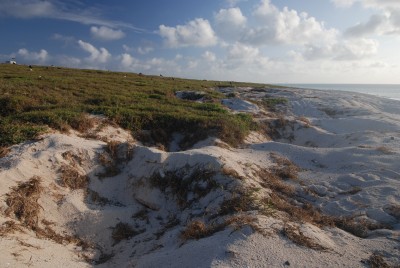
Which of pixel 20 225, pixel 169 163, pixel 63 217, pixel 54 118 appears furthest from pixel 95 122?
pixel 20 225

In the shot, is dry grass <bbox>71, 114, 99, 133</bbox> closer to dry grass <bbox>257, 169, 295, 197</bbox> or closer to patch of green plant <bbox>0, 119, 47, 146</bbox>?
patch of green plant <bbox>0, 119, 47, 146</bbox>

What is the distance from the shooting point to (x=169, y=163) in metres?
9.65

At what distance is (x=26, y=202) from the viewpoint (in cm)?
755

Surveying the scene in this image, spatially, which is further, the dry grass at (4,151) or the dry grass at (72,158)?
the dry grass at (72,158)

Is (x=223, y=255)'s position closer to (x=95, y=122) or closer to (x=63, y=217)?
(x=63, y=217)

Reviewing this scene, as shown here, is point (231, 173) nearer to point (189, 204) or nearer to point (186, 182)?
point (186, 182)

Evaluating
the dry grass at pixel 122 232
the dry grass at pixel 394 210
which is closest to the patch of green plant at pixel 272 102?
the dry grass at pixel 394 210

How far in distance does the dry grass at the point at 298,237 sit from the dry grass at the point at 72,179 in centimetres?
521

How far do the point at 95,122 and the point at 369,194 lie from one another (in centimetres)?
884

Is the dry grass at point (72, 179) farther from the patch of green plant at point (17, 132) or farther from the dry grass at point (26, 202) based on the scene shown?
the patch of green plant at point (17, 132)

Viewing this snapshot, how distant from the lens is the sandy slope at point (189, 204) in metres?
6.13

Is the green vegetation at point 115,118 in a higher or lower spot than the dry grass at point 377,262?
higher

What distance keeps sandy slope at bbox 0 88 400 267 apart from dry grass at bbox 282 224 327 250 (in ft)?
0.10

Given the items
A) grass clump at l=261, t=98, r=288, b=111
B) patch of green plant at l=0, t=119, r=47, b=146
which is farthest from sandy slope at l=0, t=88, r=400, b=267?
grass clump at l=261, t=98, r=288, b=111
